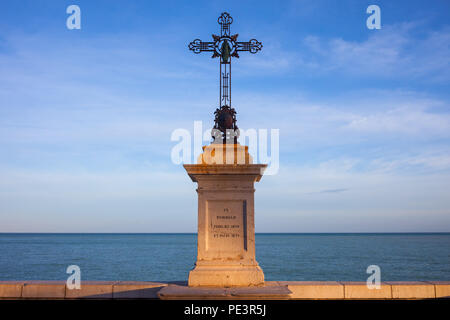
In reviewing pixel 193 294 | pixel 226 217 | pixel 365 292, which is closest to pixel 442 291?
pixel 365 292

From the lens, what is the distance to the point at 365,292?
7.76m

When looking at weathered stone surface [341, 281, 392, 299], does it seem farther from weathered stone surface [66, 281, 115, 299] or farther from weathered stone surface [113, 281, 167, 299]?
weathered stone surface [66, 281, 115, 299]

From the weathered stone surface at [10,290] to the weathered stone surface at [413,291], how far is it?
7446 millimetres

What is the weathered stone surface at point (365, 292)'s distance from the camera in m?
7.75

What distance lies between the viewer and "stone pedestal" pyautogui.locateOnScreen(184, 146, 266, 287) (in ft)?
25.5

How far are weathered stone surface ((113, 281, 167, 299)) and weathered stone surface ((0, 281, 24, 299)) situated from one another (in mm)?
Result: 1920

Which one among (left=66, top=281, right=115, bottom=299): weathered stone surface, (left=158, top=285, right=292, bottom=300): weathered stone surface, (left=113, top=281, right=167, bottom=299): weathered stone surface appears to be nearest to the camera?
(left=158, top=285, right=292, bottom=300): weathered stone surface

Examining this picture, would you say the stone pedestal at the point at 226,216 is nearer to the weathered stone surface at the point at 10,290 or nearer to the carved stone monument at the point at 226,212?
the carved stone monument at the point at 226,212

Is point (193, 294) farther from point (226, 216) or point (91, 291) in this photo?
point (91, 291)

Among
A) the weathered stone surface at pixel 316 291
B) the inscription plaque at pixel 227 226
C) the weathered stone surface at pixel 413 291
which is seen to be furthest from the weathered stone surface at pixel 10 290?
the weathered stone surface at pixel 413 291

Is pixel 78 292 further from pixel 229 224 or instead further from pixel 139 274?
pixel 139 274

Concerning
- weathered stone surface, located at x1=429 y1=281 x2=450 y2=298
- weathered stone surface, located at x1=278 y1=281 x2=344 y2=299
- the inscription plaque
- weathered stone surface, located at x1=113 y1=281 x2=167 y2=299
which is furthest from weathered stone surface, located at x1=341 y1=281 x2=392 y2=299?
weathered stone surface, located at x1=113 y1=281 x2=167 y2=299

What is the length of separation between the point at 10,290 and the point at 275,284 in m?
5.29
